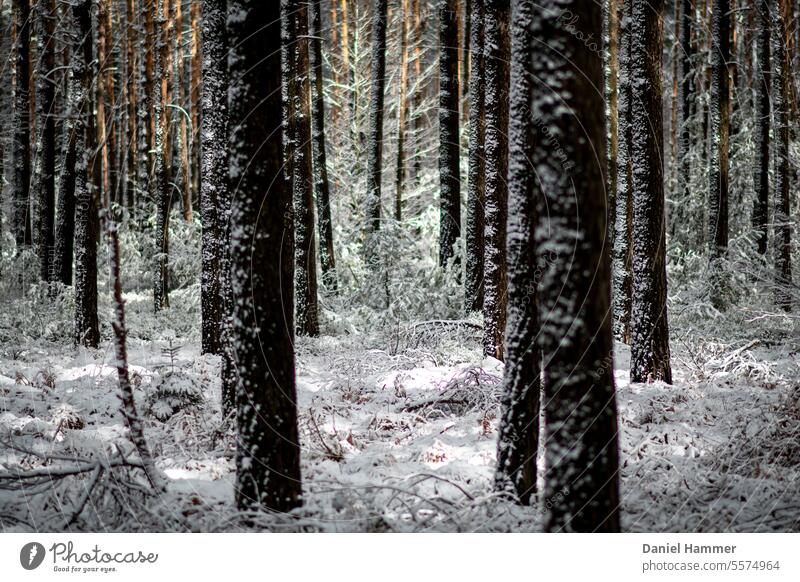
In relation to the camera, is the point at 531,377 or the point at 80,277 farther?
the point at 80,277

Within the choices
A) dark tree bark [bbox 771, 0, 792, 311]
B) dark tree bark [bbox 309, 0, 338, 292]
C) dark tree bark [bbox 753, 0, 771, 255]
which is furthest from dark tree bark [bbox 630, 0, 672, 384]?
dark tree bark [bbox 309, 0, 338, 292]

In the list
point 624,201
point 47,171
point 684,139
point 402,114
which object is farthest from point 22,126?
point 684,139

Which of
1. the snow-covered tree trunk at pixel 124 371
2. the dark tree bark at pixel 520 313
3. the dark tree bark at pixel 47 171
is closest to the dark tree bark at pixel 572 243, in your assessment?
the dark tree bark at pixel 520 313

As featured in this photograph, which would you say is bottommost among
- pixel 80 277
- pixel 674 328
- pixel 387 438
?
pixel 387 438

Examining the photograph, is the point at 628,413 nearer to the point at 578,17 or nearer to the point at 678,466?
the point at 678,466

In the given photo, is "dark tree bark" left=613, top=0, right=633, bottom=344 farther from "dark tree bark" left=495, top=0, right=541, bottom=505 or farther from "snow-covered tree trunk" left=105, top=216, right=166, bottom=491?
"snow-covered tree trunk" left=105, top=216, right=166, bottom=491

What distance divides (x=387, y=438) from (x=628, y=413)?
303 centimetres

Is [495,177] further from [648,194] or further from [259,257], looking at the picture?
[259,257]

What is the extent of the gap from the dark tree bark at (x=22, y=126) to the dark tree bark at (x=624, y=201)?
15.7 metres

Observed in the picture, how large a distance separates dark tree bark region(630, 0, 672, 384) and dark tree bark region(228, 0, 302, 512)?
5.74 m

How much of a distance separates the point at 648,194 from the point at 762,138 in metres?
9.83

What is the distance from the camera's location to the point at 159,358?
11625 millimetres

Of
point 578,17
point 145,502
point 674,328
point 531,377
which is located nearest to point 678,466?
point 531,377

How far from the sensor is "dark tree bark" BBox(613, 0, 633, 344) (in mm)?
10344
